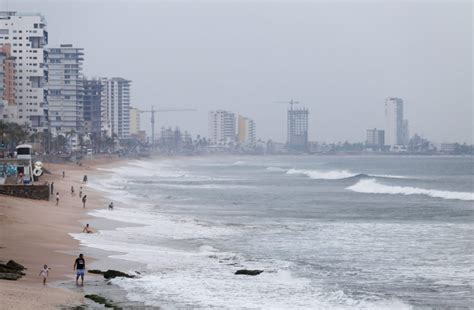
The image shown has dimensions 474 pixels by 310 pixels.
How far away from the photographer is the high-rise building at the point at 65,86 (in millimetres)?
180500

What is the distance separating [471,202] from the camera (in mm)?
54719

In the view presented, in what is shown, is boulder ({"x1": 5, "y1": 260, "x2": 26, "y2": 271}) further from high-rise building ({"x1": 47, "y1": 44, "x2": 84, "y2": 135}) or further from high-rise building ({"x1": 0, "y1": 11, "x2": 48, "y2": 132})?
high-rise building ({"x1": 47, "y1": 44, "x2": 84, "y2": 135})

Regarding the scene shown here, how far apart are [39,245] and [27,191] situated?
16.6 metres

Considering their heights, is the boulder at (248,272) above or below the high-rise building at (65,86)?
below

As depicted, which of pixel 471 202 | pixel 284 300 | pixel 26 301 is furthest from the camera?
pixel 471 202

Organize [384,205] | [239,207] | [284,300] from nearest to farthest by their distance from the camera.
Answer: [284,300] < [239,207] < [384,205]

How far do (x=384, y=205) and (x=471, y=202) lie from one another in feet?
25.2

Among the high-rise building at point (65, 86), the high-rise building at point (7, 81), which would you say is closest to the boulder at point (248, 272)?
the high-rise building at point (7, 81)

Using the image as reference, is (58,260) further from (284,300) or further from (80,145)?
(80,145)

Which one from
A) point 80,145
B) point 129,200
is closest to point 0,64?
point 80,145

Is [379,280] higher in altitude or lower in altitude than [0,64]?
lower

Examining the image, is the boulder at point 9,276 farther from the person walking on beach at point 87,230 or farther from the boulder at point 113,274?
the person walking on beach at point 87,230

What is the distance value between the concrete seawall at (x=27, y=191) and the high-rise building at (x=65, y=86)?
14056 centimetres

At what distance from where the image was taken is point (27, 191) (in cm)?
4034
